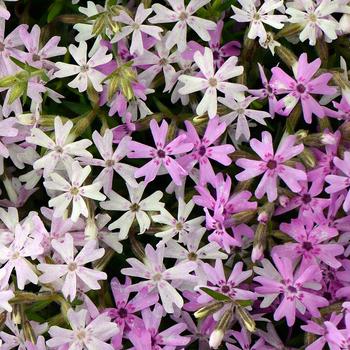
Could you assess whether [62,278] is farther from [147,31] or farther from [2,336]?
[147,31]

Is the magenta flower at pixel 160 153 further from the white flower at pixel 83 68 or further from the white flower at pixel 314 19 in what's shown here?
the white flower at pixel 314 19

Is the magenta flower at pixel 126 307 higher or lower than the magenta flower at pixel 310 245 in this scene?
lower

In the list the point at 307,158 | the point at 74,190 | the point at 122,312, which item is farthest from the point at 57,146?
the point at 307,158

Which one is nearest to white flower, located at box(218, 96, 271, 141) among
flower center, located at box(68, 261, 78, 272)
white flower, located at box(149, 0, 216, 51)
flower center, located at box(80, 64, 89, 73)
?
white flower, located at box(149, 0, 216, 51)

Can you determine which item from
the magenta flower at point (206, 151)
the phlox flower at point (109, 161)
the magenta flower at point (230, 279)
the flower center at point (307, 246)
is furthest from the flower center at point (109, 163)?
the flower center at point (307, 246)

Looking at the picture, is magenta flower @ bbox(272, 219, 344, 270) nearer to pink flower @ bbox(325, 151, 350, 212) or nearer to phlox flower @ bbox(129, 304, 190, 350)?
pink flower @ bbox(325, 151, 350, 212)

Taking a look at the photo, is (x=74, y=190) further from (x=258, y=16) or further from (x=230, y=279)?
(x=258, y=16)
